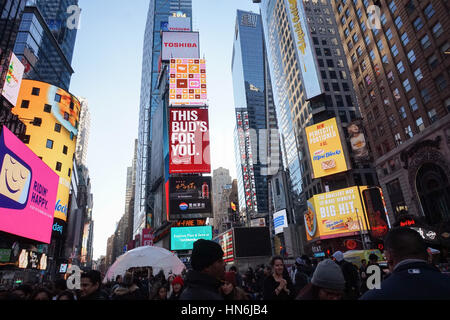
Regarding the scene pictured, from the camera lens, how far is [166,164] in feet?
196

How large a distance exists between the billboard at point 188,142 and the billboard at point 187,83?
7370mm

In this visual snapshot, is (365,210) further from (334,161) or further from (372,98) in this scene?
(372,98)

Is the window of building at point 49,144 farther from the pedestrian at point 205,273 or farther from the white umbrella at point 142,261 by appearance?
the pedestrian at point 205,273

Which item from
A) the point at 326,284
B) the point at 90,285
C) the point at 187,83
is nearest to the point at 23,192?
the point at 90,285

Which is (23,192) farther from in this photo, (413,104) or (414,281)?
(413,104)

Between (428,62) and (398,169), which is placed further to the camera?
(398,169)

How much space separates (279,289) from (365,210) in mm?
52513

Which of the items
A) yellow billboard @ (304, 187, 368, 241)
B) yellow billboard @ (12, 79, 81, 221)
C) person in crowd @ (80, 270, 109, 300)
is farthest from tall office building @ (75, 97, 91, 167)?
person in crowd @ (80, 270, 109, 300)

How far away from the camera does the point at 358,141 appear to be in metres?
43.8

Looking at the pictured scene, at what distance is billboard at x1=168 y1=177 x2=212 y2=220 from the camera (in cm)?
4559

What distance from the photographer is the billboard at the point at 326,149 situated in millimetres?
53062

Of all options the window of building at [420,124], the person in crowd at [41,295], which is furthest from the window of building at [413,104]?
the person in crowd at [41,295]

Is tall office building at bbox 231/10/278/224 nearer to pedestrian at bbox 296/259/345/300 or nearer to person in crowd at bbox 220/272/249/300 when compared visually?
person in crowd at bbox 220/272/249/300
